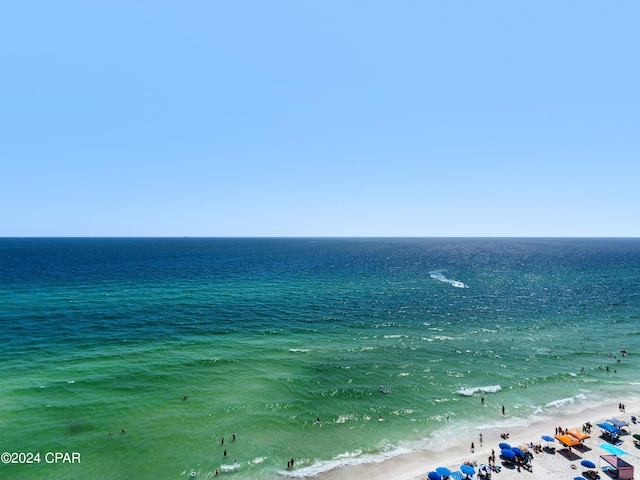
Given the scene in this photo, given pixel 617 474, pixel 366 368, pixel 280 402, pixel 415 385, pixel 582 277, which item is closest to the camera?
pixel 617 474

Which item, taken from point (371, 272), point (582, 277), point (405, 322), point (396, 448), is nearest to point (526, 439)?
point (396, 448)

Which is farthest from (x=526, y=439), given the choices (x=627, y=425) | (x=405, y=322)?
(x=405, y=322)

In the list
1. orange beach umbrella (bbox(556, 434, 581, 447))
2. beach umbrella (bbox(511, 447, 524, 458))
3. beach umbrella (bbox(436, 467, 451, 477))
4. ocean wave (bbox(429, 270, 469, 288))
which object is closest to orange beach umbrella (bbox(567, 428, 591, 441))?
orange beach umbrella (bbox(556, 434, 581, 447))

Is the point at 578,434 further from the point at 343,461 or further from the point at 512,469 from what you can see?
the point at 343,461

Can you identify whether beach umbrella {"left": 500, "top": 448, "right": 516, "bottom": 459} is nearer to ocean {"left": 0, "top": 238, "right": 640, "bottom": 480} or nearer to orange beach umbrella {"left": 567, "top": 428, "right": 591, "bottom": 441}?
ocean {"left": 0, "top": 238, "right": 640, "bottom": 480}

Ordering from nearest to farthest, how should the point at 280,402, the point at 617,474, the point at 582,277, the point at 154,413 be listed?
the point at 617,474
the point at 154,413
the point at 280,402
the point at 582,277

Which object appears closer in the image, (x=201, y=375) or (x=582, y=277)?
(x=201, y=375)

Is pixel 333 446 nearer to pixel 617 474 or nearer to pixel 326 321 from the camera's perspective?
pixel 617 474
